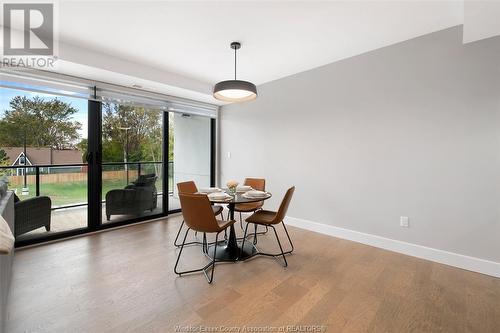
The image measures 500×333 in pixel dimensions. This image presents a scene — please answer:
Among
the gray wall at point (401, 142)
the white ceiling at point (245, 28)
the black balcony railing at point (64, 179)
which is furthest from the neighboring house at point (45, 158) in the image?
the gray wall at point (401, 142)

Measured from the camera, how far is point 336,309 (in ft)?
6.01

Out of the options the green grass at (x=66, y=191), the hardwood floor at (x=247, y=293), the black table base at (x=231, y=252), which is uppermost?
the green grass at (x=66, y=191)

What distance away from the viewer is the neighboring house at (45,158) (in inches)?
116

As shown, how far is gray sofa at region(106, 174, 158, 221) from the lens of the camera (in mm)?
3793

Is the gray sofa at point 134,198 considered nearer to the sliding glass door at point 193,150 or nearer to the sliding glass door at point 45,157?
the sliding glass door at point 45,157

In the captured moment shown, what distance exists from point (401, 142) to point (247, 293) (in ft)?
8.22

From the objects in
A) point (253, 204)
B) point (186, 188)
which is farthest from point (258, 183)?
point (186, 188)

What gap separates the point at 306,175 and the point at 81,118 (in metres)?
3.52

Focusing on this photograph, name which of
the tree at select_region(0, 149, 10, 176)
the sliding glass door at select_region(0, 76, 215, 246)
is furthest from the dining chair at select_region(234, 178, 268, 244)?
the tree at select_region(0, 149, 10, 176)

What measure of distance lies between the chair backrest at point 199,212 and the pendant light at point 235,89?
1.19 m

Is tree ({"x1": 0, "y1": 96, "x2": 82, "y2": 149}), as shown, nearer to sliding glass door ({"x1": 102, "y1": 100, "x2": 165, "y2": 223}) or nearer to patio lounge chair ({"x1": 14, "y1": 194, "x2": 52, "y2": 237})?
sliding glass door ({"x1": 102, "y1": 100, "x2": 165, "y2": 223})

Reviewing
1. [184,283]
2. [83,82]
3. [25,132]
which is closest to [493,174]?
[184,283]

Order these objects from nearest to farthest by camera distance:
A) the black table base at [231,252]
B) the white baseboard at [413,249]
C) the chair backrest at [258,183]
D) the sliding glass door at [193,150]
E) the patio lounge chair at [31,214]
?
the white baseboard at [413,249]
the black table base at [231,252]
the patio lounge chair at [31,214]
the chair backrest at [258,183]
the sliding glass door at [193,150]

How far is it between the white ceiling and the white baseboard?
2.47m
